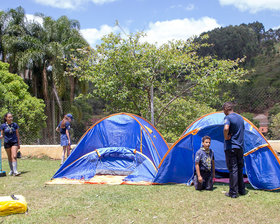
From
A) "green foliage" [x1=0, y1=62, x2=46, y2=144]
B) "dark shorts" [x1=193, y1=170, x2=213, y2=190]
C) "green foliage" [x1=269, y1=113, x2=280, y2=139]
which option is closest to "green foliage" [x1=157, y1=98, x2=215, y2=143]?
"green foliage" [x1=269, y1=113, x2=280, y2=139]

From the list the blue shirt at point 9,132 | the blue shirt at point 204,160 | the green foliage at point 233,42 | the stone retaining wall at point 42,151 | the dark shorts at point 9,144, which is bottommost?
the stone retaining wall at point 42,151

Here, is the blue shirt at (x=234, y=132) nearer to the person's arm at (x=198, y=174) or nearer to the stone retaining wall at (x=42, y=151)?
the person's arm at (x=198, y=174)

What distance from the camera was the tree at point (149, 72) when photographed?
29.0ft

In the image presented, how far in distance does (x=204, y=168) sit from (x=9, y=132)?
446 centimetres

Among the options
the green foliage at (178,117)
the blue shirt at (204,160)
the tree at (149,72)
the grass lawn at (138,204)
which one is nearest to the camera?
the grass lawn at (138,204)

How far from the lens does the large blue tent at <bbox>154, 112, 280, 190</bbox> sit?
5.48 meters

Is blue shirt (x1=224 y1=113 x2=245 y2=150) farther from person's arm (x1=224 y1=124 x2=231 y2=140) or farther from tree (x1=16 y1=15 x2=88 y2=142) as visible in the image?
tree (x1=16 y1=15 x2=88 y2=142)

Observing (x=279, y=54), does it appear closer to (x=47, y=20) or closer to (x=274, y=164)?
(x=47, y=20)

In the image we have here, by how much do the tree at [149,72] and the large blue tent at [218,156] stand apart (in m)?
2.58

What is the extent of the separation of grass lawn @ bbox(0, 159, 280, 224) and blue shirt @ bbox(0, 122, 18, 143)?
1224 millimetres

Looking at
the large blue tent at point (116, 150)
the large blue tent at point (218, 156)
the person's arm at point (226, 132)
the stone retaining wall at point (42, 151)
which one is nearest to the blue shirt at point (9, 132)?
the large blue tent at point (116, 150)

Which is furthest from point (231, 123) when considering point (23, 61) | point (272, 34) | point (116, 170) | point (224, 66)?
point (272, 34)

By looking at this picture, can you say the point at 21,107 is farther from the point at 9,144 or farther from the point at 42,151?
the point at 9,144

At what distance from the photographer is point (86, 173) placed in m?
6.86
